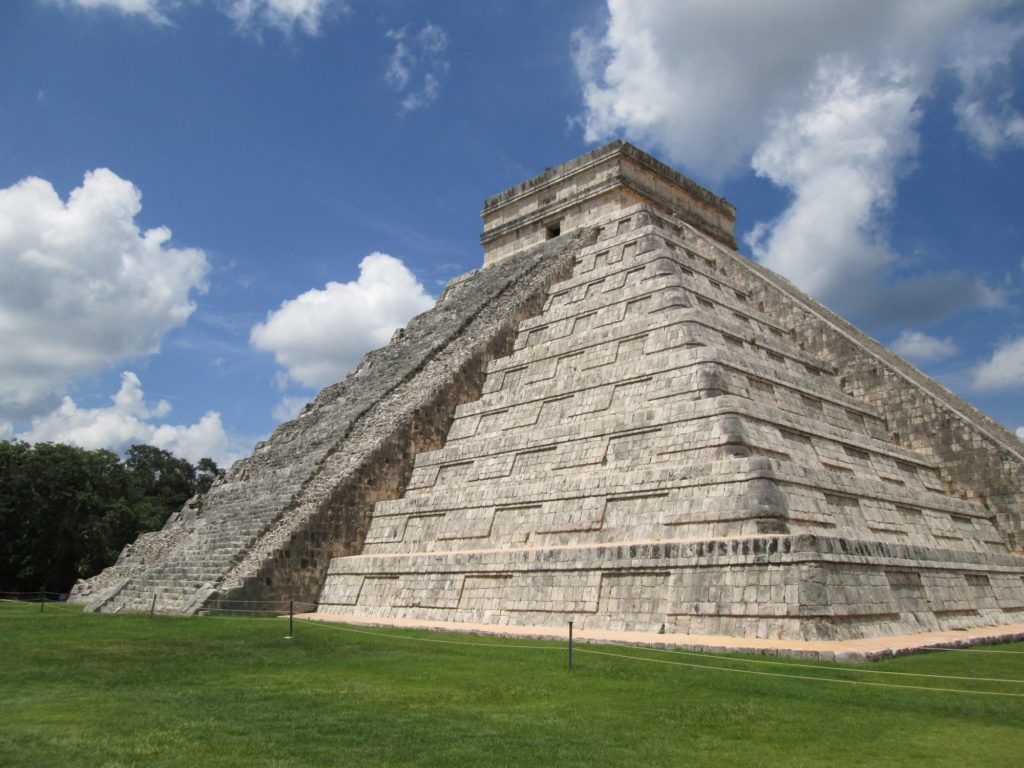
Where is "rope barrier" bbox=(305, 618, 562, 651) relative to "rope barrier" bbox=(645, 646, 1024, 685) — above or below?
above

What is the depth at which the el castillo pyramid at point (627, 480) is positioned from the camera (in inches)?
389

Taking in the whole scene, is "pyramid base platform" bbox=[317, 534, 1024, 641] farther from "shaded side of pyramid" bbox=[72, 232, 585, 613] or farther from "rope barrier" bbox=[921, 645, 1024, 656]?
"shaded side of pyramid" bbox=[72, 232, 585, 613]

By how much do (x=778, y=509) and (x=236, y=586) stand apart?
829cm

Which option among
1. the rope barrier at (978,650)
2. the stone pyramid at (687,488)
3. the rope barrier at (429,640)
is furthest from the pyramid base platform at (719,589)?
the rope barrier at (429,640)

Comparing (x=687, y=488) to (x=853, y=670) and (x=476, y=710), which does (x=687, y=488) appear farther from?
(x=476, y=710)

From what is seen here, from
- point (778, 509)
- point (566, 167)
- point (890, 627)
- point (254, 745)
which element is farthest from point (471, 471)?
point (566, 167)

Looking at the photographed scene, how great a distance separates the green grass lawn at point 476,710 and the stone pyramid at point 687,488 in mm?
1403

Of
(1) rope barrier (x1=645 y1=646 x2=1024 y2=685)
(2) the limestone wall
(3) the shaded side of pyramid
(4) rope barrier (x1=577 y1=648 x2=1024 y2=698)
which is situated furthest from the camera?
(2) the limestone wall

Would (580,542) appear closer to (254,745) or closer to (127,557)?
(254,745)

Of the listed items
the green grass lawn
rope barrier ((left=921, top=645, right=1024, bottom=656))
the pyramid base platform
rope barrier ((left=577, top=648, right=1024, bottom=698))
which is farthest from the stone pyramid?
rope barrier ((left=577, top=648, right=1024, bottom=698))

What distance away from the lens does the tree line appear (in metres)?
28.3

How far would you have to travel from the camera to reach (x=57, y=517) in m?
28.8

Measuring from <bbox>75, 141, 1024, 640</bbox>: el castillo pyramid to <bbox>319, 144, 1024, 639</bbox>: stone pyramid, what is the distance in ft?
0.12

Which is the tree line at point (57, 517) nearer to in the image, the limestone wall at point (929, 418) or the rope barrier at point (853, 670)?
the limestone wall at point (929, 418)
